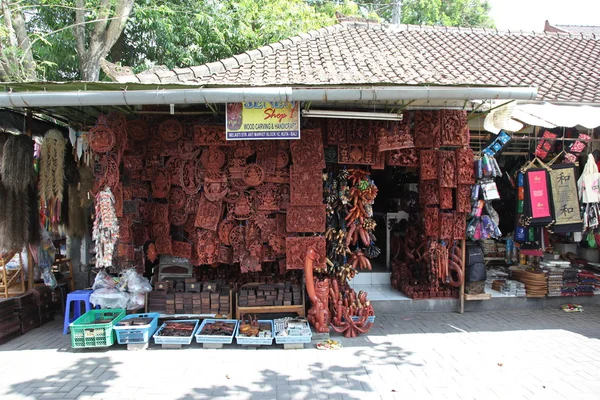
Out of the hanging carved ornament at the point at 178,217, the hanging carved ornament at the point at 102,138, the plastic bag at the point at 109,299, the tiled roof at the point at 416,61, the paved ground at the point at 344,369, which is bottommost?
the paved ground at the point at 344,369

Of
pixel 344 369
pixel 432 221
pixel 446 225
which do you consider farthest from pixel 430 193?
pixel 344 369

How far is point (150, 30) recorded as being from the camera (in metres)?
10.3

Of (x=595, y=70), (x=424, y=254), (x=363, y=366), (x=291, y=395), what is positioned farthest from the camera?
(x=595, y=70)

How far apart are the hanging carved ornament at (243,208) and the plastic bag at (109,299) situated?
1858 mm

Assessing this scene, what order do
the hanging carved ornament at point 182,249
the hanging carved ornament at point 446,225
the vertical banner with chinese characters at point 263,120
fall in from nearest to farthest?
the vertical banner with chinese characters at point 263,120 < the hanging carved ornament at point 182,249 < the hanging carved ornament at point 446,225

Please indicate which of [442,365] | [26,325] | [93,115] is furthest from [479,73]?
[26,325]

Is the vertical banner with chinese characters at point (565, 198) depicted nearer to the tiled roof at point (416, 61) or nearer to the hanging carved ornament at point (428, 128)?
the tiled roof at point (416, 61)

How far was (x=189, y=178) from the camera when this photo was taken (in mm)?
5293

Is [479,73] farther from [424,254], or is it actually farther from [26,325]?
[26,325]

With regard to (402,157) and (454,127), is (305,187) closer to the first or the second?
(402,157)

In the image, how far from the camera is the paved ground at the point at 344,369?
12.1 ft

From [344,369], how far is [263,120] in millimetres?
3144

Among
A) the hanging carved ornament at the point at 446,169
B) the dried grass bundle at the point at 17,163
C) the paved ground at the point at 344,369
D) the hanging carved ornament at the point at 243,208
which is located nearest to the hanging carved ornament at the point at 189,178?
the hanging carved ornament at the point at 243,208

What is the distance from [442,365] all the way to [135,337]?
3.71 m
